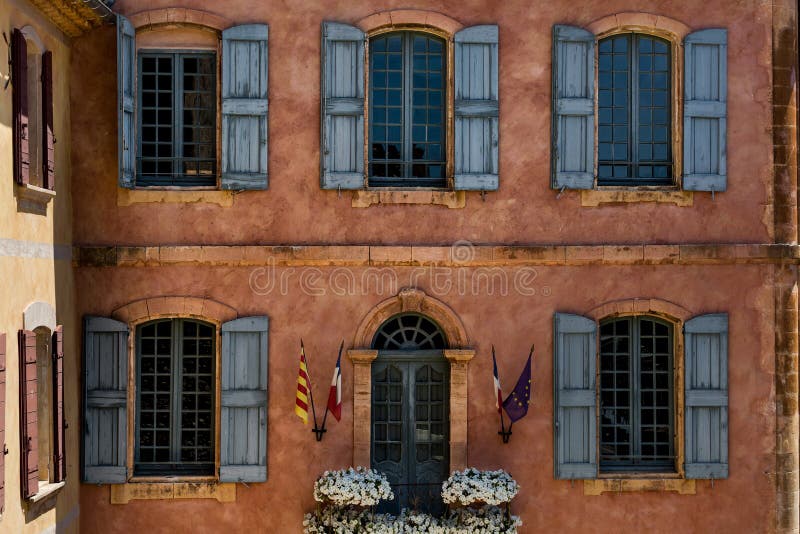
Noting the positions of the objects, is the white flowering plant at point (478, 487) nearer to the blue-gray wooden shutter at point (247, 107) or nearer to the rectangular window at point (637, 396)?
the rectangular window at point (637, 396)

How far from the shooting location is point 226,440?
9961mm

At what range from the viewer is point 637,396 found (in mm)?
10422

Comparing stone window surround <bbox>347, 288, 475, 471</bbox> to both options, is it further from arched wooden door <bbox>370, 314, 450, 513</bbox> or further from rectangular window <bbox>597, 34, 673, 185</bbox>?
rectangular window <bbox>597, 34, 673, 185</bbox>

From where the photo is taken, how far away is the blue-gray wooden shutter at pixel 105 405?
9.91 metres

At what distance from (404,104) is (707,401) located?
4.54 m

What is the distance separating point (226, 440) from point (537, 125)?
4.67 m

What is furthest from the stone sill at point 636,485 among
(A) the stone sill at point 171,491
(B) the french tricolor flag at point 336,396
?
(A) the stone sill at point 171,491

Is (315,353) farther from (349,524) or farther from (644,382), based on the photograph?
(644,382)

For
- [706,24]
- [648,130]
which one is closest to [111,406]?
[648,130]

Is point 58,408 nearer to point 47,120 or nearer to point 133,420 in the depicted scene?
point 133,420

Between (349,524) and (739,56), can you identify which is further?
(739,56)

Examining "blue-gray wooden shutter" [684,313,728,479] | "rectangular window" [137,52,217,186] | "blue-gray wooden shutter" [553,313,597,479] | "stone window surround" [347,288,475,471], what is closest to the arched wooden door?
"stone window surround" [347,288,475,471]

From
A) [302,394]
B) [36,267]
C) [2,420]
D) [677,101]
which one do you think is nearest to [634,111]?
[677,101]

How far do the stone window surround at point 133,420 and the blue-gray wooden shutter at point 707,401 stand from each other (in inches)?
191
